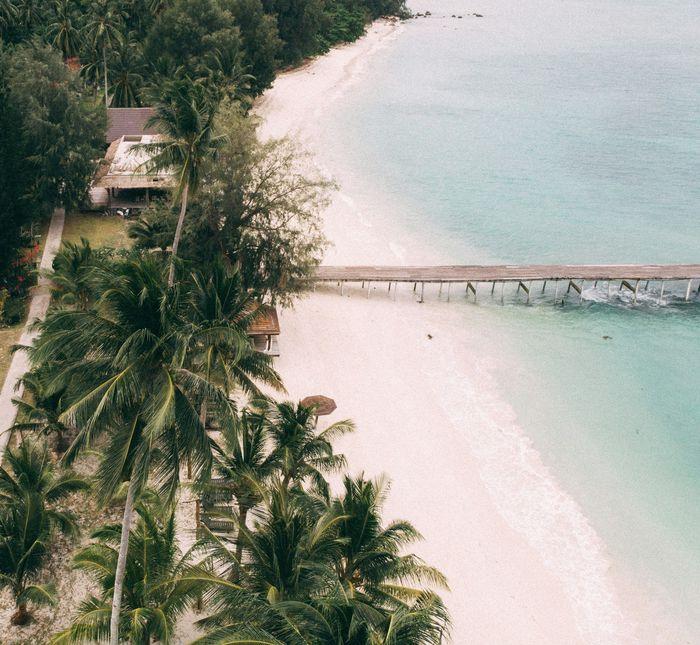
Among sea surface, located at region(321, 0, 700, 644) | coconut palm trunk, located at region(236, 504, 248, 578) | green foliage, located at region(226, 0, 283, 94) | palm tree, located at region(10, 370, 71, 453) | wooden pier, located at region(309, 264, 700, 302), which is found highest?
green foliage, located at region(226, 0, 283, 94)

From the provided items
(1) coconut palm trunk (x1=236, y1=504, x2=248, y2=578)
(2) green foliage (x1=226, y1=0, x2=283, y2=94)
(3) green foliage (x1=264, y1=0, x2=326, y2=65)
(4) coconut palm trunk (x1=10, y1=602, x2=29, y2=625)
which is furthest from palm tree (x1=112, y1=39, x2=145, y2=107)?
(1) coconut palm trunk (x1=236, y1=504, x2=248, y2=578)

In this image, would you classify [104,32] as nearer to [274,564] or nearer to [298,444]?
[298,444]

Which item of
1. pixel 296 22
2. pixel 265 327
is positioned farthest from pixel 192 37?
pixel 265 327

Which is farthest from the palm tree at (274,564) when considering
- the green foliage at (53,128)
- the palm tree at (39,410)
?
the green foliage at (53,128)

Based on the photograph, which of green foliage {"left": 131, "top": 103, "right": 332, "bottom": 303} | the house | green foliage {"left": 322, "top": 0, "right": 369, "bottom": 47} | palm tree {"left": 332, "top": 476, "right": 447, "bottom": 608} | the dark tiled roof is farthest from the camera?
green foliage {"left": 322, "top": 0, "right": 369, "bottom": 47}

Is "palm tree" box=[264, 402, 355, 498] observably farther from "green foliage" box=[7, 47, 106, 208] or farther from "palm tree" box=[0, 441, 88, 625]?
"green foliage" box=[7, 47, 106, 208]

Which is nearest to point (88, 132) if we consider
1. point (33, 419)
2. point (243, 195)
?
point (243, 195)
